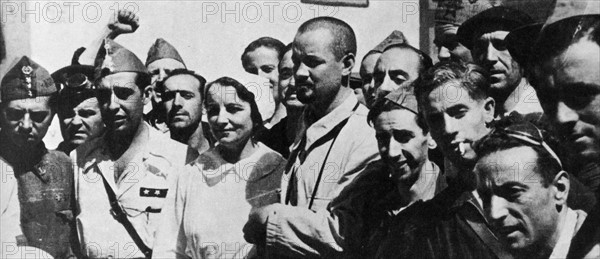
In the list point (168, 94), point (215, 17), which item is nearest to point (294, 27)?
point (215, 17)

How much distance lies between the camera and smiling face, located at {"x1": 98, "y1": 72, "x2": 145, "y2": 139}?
397cm

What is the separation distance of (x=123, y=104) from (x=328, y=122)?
1.14 metres

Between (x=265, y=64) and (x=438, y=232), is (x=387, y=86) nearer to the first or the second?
(x=265, y=64)

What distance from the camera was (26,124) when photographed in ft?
13.0

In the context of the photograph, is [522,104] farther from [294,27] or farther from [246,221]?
[246,221]

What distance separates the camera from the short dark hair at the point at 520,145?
3902 mm

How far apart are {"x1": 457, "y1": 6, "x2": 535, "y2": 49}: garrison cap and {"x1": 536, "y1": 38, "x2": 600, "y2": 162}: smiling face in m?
0.30

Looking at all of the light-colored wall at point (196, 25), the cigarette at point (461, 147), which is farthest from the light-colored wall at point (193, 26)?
the cigarette at point (461, 147)

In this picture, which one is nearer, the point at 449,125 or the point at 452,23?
the point at 449,125

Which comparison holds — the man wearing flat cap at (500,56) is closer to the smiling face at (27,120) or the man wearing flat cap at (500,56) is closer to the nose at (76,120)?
the nose at (76,120)

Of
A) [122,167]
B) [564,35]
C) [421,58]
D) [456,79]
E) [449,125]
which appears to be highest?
[564,35]

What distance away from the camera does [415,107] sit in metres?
3.91

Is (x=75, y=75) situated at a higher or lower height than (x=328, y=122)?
higher

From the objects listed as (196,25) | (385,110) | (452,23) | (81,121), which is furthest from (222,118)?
(452,23)
